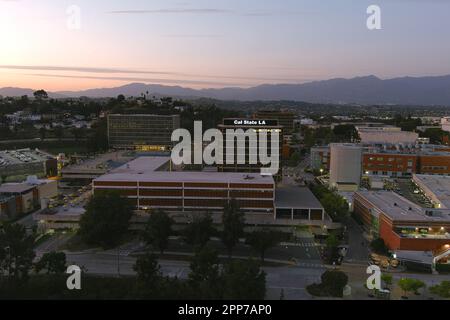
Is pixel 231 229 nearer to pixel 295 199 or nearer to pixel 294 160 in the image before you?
pixel 295 199

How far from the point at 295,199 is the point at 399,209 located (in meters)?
6.00

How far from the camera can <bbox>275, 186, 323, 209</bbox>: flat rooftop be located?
24.4 m

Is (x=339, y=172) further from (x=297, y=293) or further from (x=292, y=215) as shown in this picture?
(x=297, y=293)

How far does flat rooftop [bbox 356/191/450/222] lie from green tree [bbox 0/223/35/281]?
1629cm

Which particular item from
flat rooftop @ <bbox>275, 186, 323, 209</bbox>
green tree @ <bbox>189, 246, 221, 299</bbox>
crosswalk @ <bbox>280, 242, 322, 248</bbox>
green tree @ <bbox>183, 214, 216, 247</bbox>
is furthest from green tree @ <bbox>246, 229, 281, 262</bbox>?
flat rooftop @ <bbox>275, 186, 323, 209</bbox>

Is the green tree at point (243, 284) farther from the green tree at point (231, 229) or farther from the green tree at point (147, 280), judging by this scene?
the green tree at point (231, 229)

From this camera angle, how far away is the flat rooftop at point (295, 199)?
80.0 feet

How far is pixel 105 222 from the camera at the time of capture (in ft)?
66.4

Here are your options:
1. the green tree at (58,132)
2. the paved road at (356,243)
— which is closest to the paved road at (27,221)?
the paved road at (356,243)

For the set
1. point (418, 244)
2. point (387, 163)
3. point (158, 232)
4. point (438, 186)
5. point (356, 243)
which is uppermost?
point (387, 163)

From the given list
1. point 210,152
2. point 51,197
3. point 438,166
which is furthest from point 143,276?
point 438,166

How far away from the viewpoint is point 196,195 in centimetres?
2530

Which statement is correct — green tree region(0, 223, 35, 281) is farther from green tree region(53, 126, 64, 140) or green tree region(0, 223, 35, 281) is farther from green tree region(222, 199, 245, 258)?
green tree region(53, 126, 64, 140)

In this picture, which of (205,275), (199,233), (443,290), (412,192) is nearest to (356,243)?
(443,290)
